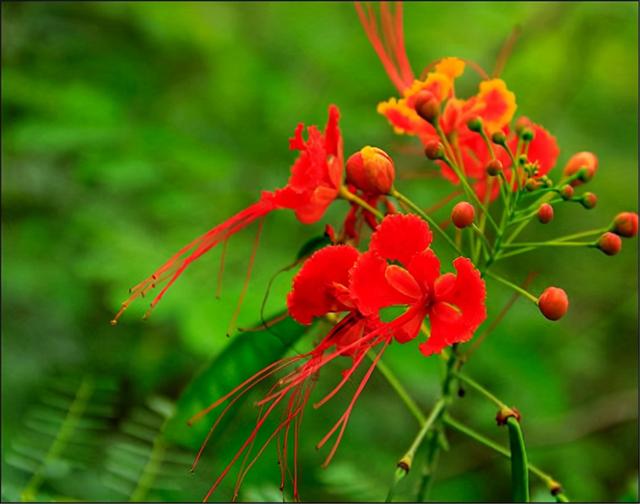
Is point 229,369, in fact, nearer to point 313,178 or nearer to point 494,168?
point 313,178

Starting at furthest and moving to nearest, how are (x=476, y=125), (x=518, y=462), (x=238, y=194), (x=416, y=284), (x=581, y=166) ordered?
(x=238, y=194)
(x=581, y=166)
(x=476, y=125)
(x=416, y=284)
(x=518, y=462)

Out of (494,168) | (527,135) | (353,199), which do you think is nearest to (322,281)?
(353,199)

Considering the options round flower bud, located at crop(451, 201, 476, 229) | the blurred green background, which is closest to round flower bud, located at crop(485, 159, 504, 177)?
round flower bud, located at crop(451, 201, 476, 229)

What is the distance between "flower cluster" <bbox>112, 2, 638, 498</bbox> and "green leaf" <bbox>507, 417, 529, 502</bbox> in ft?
0.48

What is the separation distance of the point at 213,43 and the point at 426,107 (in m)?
2.24

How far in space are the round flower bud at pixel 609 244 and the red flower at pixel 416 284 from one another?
0.26 meters

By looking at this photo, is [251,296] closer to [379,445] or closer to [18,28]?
[379,445]

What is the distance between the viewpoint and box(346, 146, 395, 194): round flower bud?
1.27 m

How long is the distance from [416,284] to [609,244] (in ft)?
1.11

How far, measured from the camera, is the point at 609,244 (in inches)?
50.2

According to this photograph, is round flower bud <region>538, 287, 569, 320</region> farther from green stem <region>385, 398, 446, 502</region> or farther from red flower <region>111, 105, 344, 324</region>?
red flower <region>111, 105, 344, 324</region>

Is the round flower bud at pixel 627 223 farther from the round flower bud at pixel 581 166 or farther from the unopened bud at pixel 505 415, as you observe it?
the unopened bud at pixel 505 415

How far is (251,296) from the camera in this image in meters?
2.10

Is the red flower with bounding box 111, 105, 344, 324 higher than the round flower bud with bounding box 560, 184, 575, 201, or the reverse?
the round flower bud with bounding box 560, 184, 575, 201
